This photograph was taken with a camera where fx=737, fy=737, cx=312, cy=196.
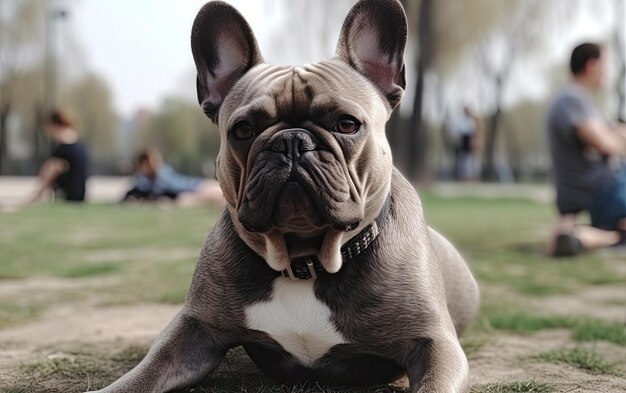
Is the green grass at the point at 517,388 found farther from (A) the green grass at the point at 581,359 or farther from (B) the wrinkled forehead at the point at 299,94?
(B) the wrinkled forehead at the point at 299,94

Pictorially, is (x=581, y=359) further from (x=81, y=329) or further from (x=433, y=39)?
(x=433, y=39)

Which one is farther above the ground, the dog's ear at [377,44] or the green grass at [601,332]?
the dog's ear at [377,44]

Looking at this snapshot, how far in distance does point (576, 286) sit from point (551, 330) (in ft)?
4.76

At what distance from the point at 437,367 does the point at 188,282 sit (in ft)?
9.89

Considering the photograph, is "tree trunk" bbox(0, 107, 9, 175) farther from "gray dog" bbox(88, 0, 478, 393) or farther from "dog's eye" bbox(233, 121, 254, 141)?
"dog's eye" bbox(233, 121, 254, 141)

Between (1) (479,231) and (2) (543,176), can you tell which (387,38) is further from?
(2) (543,176)

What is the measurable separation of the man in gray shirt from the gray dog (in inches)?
168

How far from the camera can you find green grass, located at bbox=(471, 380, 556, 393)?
7.28ft

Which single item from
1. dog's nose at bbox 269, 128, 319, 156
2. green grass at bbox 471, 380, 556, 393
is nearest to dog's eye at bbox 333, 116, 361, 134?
dog's nose at bbox 269, 128, 319, 156

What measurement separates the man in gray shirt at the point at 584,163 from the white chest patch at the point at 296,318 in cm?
456

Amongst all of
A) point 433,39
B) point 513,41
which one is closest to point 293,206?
point 433,39

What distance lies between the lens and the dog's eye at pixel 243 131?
80.8 inches

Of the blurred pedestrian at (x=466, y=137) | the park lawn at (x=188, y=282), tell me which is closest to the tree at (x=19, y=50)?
the blurred pedestrian at (x=466, y=137)

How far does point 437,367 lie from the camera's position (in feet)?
6.47
